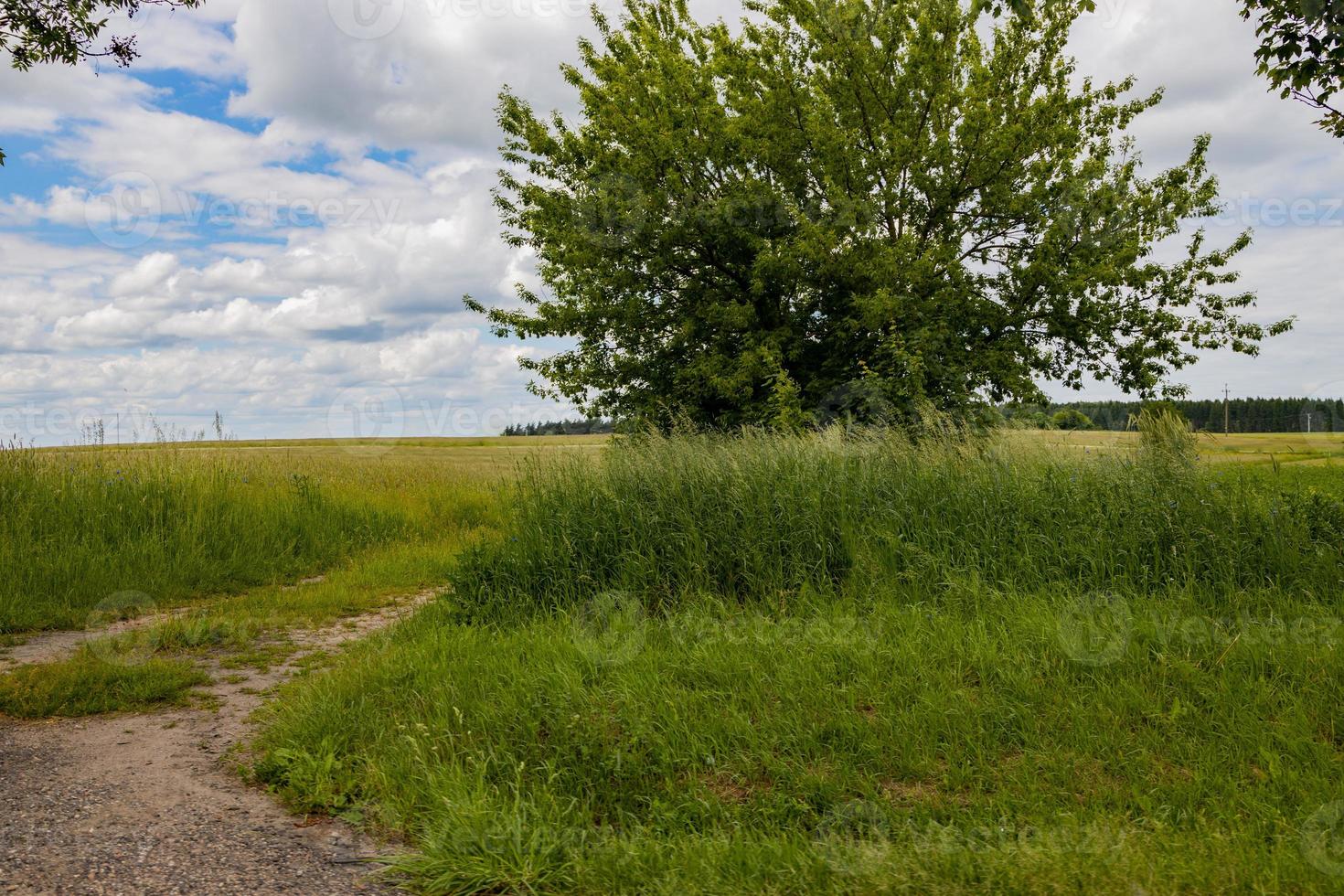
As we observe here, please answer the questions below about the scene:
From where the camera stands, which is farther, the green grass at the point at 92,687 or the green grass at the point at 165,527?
the green grass at the point at 165,527

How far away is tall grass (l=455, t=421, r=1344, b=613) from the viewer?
6.79 meters

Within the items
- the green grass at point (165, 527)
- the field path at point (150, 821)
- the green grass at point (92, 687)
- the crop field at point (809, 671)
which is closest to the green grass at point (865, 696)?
the crop field at point (809, 671)

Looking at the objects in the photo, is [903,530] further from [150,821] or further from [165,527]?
[165,527]

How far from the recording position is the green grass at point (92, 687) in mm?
5941

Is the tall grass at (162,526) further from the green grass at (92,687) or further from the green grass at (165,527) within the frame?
the green grass at (92,687)

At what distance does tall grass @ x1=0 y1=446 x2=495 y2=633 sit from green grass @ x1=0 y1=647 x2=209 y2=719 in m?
2.45

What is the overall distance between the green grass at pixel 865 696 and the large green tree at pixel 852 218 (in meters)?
6.68

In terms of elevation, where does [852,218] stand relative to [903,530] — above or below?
above

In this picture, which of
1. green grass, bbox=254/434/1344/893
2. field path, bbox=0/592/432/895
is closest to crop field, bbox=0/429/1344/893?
green grass, bbox=254/434/1344/893

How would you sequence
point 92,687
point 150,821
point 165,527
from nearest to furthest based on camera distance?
1. point 150,821
2. point 92,687
3. point 165,527

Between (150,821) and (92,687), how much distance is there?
2741 millimetres

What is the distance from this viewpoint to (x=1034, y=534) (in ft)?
23.3

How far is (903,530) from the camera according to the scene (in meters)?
7.40

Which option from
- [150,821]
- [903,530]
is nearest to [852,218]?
[903,530]
